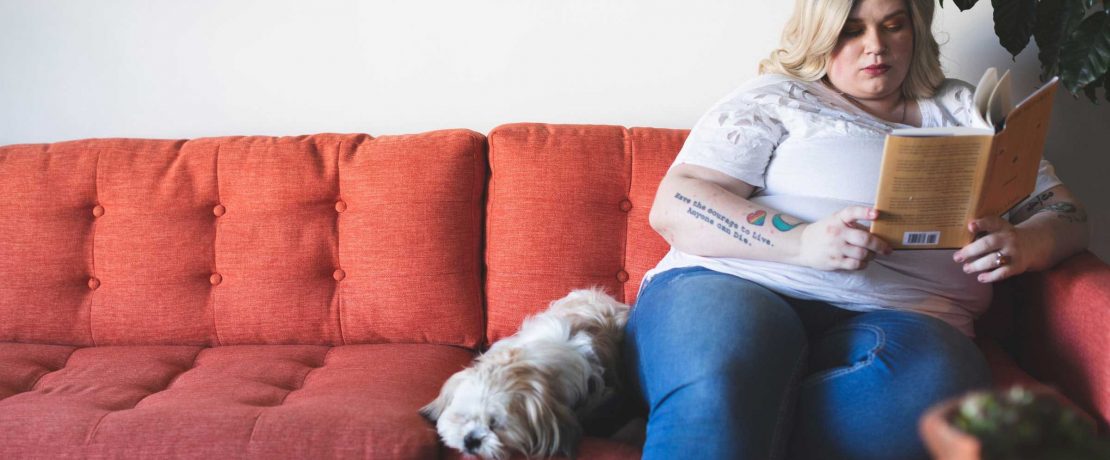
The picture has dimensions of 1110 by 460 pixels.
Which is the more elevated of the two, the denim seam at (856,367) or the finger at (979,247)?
the finger at (979,247)

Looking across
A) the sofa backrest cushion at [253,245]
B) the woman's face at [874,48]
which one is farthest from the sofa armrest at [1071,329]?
the sofa backrest cushion at [253,245]

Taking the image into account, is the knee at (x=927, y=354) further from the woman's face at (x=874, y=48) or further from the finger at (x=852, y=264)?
the woman's face at (x=874, y=48)

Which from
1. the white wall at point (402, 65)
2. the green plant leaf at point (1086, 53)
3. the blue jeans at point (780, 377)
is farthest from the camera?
the white wall at point (402, 65)

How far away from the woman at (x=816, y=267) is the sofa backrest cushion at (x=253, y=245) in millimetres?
530

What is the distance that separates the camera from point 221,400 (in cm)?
146

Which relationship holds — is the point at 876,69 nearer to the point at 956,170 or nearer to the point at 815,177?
the point at 815,177

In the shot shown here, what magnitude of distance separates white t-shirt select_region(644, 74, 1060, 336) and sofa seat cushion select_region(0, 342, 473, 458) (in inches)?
22.9

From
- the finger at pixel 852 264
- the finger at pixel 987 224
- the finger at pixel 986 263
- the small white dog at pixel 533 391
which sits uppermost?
the finger at pixel 987 224

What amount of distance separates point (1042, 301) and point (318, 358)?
1467 mm

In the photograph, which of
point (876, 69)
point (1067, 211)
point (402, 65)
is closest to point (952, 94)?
point (876, 69)

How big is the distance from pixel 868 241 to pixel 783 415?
11.9 inches

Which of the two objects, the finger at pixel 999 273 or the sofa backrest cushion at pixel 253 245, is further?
the sofa backrest cushion at pixel 253 245

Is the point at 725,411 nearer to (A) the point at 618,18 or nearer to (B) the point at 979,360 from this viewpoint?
(B) the point at 979,360

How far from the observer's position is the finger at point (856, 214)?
1204 mm
